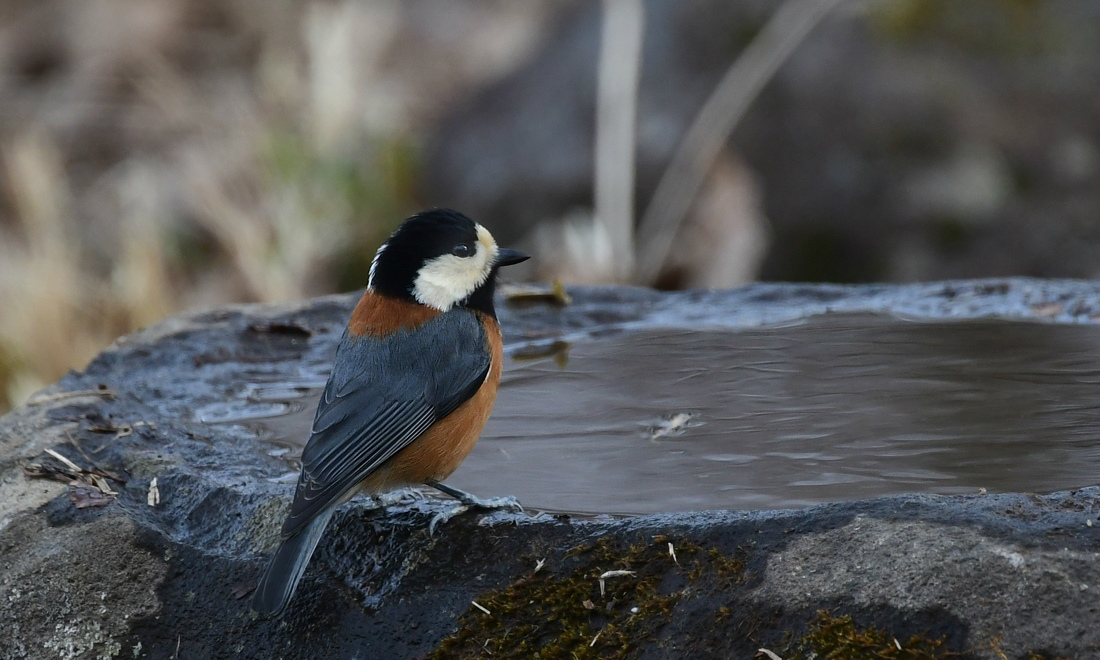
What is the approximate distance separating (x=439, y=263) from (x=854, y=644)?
1.97 m

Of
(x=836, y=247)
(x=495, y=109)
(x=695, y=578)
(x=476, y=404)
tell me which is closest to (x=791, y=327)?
(x=476, y=404)

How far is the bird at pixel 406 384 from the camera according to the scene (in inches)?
103

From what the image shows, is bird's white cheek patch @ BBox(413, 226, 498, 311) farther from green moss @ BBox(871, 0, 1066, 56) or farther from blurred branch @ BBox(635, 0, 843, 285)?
green moss @ BBox(871, 0, 1066, 56)

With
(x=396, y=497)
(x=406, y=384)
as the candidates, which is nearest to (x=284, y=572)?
(x=396, y=497)

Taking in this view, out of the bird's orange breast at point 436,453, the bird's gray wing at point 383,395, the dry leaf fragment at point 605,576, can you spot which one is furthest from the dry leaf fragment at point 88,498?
the dry leaf fragment at point 605,576

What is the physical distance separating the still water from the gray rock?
0.27 m

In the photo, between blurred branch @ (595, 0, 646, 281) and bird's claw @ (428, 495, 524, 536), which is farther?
blurred branch @ (595, 0, 646, 281)

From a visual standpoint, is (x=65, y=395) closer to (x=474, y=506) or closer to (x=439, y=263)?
(x=439, y=263)

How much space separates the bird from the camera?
263 centimetres

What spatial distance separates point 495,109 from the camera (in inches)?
327

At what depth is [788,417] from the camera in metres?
3.20

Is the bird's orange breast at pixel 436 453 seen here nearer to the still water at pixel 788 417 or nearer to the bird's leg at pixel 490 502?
the still water at pixel 788 417

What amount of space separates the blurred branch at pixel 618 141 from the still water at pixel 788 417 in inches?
103

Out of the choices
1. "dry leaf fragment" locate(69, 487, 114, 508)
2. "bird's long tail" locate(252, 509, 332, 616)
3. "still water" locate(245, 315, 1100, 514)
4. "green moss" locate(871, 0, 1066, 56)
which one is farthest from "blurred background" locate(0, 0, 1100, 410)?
"bird's long tail" locate(252, 509, 332, 616)
